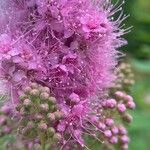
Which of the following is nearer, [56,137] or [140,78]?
[56,137]

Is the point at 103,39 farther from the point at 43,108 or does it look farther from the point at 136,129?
the point at 136,129

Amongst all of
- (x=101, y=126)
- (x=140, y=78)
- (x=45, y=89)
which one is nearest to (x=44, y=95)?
(x=45, y=89)

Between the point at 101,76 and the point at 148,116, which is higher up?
the point at 101,76

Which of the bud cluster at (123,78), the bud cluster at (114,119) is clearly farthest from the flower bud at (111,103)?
the bud cluster at (123,78)

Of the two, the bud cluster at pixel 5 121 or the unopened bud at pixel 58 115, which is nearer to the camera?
the unopened bud at pixel 58 115

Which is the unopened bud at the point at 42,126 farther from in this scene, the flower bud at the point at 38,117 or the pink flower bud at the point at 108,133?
the pink flower bud at the point at 108,133

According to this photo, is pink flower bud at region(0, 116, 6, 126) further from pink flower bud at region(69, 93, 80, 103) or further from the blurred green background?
the blurred green background

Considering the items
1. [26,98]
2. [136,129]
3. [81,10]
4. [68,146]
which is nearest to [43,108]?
[26,98]

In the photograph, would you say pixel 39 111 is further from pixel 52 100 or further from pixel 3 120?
pixel 3 120
